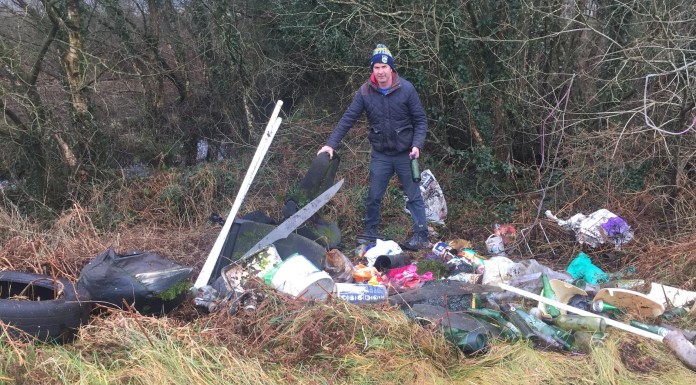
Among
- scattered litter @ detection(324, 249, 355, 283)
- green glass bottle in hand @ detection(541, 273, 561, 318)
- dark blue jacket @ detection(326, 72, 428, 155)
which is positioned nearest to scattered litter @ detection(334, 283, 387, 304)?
scattered litter @ detection(324, 249, 355, 283)

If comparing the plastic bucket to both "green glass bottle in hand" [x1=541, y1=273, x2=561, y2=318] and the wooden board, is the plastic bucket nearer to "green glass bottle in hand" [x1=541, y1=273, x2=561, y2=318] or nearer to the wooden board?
"green glass bottle in hand" [x1=541, y1=273, x2=561, y2=318]

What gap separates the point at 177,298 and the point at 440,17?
437cm

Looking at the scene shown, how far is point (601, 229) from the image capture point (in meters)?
5.25

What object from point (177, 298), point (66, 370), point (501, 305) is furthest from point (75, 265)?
point (501, 305)

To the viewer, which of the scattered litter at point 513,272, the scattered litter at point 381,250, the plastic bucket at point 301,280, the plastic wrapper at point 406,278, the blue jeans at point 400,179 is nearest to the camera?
the plastic bucket at point 301,280

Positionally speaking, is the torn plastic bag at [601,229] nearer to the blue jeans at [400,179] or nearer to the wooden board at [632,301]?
the wooden board at [632,301]

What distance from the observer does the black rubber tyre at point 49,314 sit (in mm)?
3229

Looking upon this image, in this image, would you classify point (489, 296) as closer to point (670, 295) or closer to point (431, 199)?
point (670, 295)

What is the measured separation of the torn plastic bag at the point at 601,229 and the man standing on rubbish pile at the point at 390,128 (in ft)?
4.48

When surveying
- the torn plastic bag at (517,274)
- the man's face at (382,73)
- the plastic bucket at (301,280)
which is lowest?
the torn plastic bag at (517,274)

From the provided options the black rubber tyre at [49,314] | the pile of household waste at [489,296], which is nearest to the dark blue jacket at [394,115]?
the pile of household waste at [489,296]

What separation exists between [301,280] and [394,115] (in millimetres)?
2069

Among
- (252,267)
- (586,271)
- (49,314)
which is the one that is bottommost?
(586,271)

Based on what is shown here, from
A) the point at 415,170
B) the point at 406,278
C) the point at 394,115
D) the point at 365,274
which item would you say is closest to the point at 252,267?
the point at 365,274
